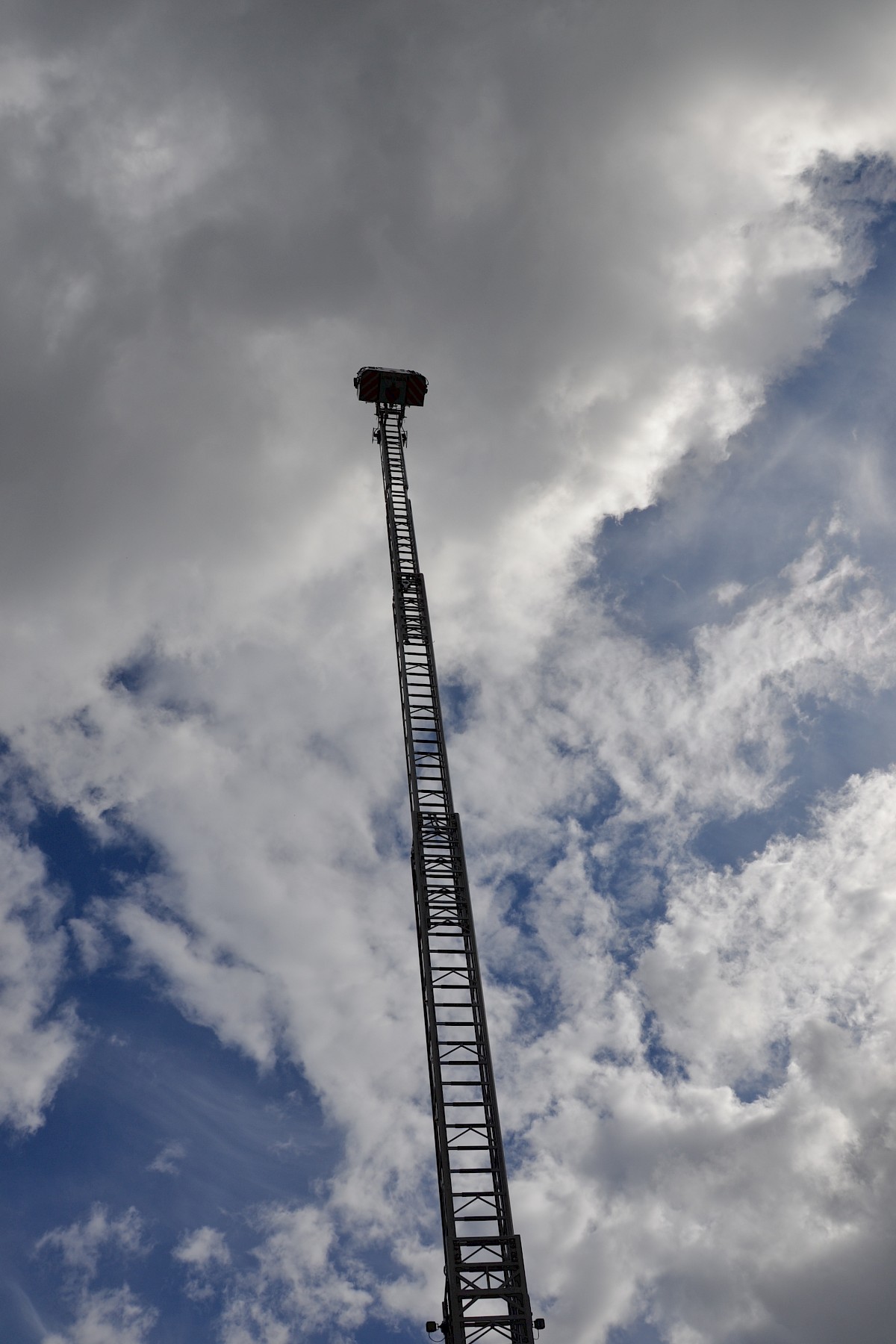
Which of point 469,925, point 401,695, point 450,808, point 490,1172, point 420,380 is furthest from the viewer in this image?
point 420,380

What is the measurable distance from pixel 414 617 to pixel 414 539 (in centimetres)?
533

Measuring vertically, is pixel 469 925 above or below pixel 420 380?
below

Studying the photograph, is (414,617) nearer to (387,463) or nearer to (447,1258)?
(387,463)

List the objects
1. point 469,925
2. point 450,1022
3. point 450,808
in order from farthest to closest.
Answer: point 450,808, point 469,925, point 450,1022

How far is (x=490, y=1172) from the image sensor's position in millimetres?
38438

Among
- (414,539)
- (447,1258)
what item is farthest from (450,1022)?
(414,539)

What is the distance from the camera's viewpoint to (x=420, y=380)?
2443 inches

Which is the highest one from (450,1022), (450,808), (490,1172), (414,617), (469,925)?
(414,617)

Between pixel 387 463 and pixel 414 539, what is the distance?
5861 millimetres

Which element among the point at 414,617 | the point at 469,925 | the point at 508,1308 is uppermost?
the point at 414,617

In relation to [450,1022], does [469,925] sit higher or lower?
higher

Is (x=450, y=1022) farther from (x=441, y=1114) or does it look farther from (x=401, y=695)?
(x=401, y=695)

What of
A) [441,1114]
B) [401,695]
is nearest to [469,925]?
[441,1114]

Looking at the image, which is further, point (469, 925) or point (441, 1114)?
point (469, 925)
